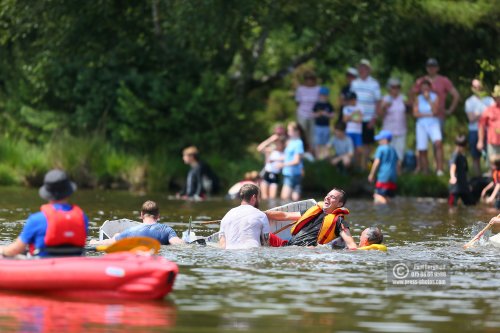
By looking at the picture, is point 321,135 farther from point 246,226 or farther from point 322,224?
point 246,226

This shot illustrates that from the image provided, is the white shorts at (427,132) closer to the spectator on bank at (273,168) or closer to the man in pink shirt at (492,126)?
the man in pink shirt at (492,126)

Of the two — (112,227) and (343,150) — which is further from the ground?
(343,150)

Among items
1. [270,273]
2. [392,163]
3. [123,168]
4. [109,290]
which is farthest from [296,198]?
[109,290]

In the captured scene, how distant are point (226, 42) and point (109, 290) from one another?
16.4 metres

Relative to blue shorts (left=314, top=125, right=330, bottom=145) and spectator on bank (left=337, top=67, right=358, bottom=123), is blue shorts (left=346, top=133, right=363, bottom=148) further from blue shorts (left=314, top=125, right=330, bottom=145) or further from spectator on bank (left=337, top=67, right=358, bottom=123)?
blue shorts (left=314, top=125, right=330, bottom=145)

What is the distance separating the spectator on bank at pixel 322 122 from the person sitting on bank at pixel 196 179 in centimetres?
251

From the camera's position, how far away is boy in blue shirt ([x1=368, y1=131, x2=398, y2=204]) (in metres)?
25.5

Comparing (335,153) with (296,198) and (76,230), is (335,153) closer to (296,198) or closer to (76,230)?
(296,198)

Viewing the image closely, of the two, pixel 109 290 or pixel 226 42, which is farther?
pixel 226 42

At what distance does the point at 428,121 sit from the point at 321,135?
2539mm

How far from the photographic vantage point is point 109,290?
12.7 m

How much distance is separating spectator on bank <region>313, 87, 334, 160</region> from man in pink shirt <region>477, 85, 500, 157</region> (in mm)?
3739

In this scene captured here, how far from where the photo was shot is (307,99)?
2800 cm

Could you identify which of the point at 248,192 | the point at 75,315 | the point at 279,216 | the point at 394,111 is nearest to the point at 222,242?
the point at 248,192
